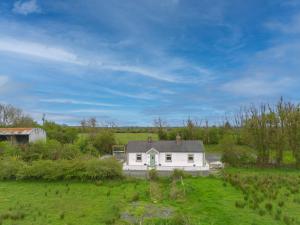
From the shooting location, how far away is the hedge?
22.2 m

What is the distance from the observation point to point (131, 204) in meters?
15.3

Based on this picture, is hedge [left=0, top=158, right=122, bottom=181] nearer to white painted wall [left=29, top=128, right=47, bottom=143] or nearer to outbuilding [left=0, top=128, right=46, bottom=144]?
white painted wall [left=29, top=128, right=47, bottom=143]

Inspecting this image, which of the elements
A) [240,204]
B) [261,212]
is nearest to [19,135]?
[240,204]

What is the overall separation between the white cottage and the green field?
8.60m

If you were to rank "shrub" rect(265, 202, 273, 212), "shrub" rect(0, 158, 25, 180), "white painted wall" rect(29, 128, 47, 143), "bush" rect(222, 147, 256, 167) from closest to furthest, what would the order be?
1. "shrub" rect(265, 202, 273, 212)
2. "shrub" rect(0, 158, 25, 180)
3. "bush" rect(222, 147, 256, 167)
4. "white painted wall" rect(29, 128, 47, 143)

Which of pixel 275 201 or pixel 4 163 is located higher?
pixel 4 163

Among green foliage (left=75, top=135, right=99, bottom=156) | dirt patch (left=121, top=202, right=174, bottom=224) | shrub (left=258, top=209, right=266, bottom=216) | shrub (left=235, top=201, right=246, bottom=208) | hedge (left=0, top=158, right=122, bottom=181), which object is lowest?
dirt patch (left=121, top=202, right=174, bottom=224)

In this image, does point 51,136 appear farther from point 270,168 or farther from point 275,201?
point 275,201

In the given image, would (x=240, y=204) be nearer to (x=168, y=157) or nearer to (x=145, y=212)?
(x=145, y=212)

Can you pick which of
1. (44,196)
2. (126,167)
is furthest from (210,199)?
(126,167)

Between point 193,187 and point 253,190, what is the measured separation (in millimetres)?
3916

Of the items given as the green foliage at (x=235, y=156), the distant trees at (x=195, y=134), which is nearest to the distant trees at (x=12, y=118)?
the distant trees at (x=195, y=134)

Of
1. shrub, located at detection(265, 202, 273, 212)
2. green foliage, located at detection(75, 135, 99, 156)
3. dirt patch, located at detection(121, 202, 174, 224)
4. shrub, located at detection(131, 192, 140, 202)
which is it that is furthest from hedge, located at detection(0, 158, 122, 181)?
green foliage, located at detection(75, 135, 99, 156)

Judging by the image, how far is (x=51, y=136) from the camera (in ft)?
157
